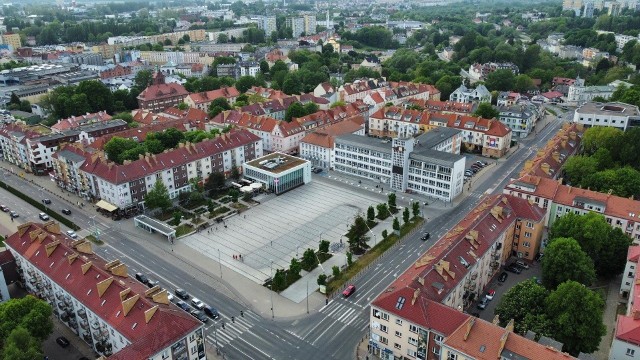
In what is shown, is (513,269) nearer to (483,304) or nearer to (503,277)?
(503,277)

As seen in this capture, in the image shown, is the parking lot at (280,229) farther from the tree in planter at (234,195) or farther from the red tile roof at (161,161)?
the red tile roof at (161,161)

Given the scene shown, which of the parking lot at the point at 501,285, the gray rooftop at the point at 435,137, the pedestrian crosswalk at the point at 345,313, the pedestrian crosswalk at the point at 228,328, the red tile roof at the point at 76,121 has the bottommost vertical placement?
the pedestrian crosswalk at the point at 345,313

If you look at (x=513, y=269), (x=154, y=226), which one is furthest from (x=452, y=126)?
(x=154, y=226)

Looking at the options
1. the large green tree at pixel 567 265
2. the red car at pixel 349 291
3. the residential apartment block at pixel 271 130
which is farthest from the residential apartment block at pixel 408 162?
the red car at pixel 349 291

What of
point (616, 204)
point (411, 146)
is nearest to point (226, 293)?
point (411, 146)

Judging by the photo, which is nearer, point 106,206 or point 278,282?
point 278,282

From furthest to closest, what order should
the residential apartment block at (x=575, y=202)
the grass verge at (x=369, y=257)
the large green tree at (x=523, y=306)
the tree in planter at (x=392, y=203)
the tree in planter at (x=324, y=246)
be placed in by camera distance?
1. the tree in planter at (x=392, y=203)
2. the tree in planter at (x=324, y=246)
3. the residential apartment block at (x=575, y=202)
4. the grass verge at (x=369, y=257)
5. the large green tree at (x=523, y=306)

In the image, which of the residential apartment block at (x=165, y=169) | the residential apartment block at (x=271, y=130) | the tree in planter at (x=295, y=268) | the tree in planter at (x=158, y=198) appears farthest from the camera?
the residential apartment block at (x=271, y=130)
